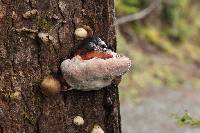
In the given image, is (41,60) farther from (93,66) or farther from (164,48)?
(164,48)

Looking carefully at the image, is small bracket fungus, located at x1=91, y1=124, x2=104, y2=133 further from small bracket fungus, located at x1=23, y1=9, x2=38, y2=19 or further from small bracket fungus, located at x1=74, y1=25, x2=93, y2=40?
small bracket fungus, located at x1=23, y1=9, x2=38, y2=19

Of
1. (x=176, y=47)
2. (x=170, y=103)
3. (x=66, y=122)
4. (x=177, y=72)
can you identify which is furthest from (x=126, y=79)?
(x=66, y=122)

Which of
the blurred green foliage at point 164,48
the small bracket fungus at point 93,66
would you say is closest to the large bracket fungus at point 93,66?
the small bracket fungus at point 93,66

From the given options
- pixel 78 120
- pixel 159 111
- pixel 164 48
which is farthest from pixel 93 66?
pixel 164 48

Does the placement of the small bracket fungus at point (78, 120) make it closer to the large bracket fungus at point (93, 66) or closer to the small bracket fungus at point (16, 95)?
the large bracket fungus at point (93, 66)

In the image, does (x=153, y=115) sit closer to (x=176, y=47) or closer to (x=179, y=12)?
(x=176, y=47)
